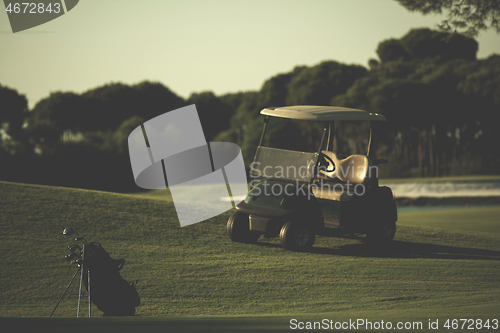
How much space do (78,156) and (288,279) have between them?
3145 centimetres

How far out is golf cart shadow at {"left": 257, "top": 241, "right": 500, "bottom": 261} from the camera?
9898 millimetres

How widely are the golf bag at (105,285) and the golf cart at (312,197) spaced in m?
3.55

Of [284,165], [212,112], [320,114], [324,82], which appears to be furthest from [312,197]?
[212,112]

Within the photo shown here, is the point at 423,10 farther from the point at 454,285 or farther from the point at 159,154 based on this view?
the point at 454,285

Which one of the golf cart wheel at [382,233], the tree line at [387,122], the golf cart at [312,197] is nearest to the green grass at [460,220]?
the golf cart wheel at [382,233]

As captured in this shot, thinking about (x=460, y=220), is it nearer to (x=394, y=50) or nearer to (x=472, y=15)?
(x=472, y=15)

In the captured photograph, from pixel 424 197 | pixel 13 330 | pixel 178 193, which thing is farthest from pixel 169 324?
pixel 178 193

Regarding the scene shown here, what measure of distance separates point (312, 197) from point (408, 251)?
234 centimetres

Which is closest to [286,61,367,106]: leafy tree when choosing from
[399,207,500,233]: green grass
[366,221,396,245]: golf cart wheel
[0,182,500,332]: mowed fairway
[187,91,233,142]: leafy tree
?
[187,91,233,142]: leafy tree

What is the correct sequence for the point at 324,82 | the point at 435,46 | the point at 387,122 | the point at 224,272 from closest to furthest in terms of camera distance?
the point at 224,272 → the point at 387,122 → the point at 324,82 → the point at 435,46

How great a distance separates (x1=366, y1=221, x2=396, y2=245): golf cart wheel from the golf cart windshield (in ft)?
5.73

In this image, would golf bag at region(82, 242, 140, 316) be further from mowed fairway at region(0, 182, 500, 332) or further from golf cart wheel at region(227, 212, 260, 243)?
golf cart wheel at region(227, 212, 260, 243)

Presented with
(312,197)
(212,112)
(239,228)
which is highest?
(212,112)

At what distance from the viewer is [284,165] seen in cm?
991
